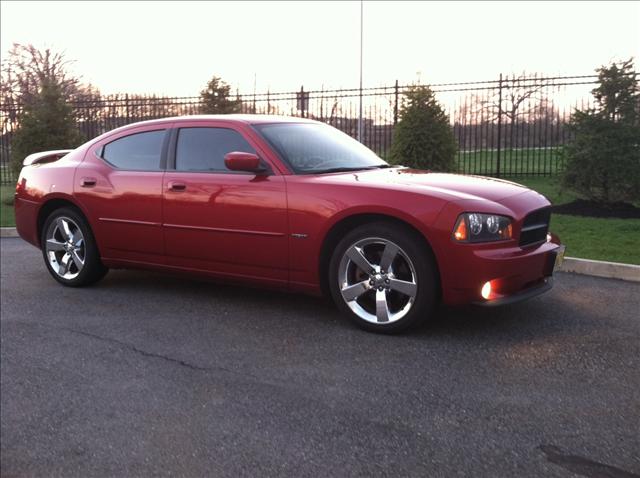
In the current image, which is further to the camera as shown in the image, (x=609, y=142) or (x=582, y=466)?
(x=609, y=142)

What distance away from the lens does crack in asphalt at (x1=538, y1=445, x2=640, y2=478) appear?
2.50m

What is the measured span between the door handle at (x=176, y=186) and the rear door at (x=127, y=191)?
12cm

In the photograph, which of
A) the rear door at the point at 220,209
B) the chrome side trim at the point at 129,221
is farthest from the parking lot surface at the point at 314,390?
the chrome side trim at the point at 129,221

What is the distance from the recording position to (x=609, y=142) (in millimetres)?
9000

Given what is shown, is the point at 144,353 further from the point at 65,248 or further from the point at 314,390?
the point at 65,248

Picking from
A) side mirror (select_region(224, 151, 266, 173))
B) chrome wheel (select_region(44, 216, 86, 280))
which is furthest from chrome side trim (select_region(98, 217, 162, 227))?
side mirror (select_region(224, 151, 266, 173))

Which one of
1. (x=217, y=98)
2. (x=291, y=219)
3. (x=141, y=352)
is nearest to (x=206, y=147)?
(x=291, y=219)

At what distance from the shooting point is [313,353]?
406 centimetres

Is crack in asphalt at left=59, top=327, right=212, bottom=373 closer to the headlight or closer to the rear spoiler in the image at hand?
the headlight

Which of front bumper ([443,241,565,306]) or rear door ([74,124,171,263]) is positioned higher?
rear door ([74,124,171,263])

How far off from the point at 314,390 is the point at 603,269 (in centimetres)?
391

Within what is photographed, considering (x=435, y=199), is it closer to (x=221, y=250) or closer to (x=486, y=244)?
(x=486, y=244)

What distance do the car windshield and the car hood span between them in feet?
0.87

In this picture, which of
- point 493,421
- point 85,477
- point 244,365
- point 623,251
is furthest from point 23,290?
point 623,251
